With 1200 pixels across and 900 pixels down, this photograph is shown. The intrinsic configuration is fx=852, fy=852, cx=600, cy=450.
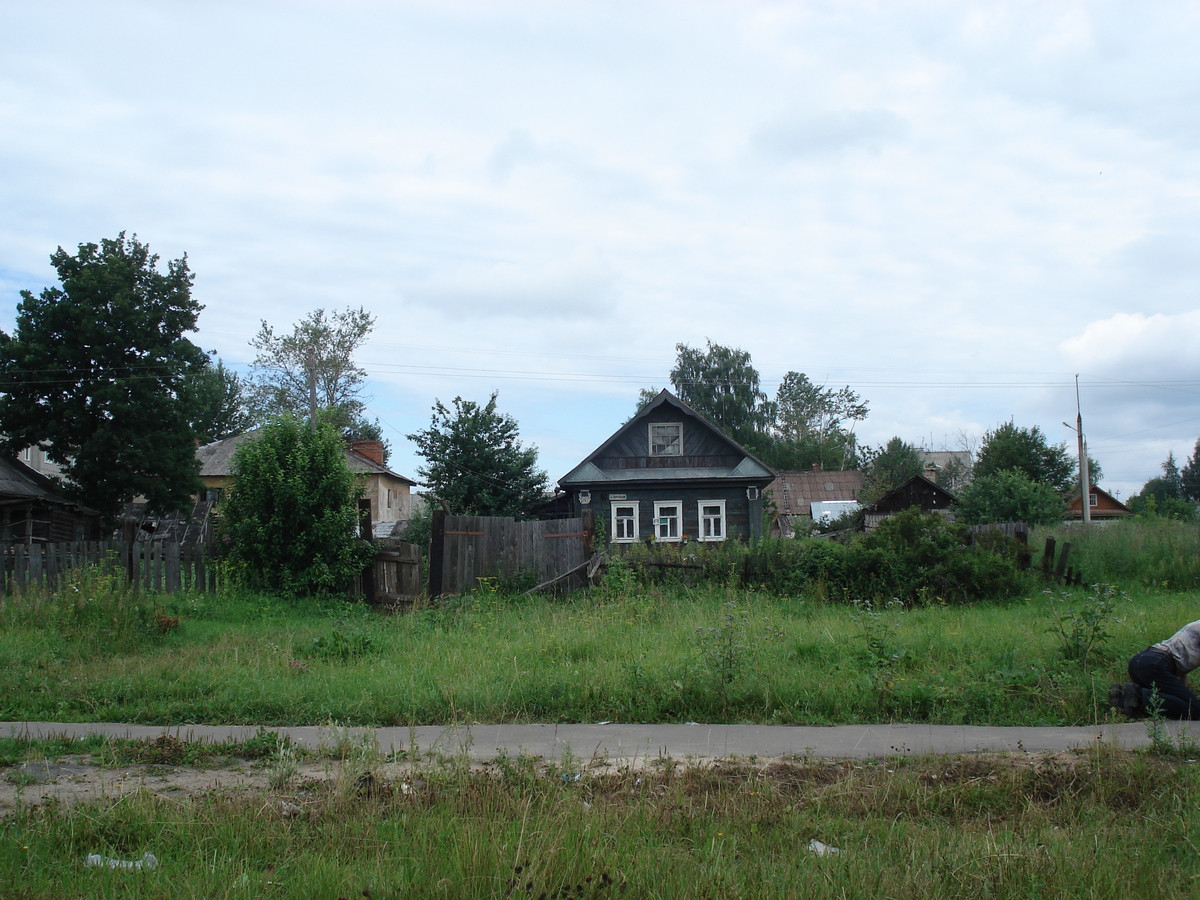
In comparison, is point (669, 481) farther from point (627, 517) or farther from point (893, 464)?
point (893, 464)

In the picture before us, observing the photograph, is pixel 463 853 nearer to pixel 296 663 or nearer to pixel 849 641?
pixel 296 663

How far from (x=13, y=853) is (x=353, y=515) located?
11.5 meters

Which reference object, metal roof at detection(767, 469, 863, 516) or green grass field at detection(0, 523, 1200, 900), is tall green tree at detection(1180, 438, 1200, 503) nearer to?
metal roof at detection(767, 469, 863, 516)

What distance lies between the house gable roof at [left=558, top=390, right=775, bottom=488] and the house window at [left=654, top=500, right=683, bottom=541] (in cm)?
106

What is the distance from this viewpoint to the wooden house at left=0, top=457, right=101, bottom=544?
970 inches

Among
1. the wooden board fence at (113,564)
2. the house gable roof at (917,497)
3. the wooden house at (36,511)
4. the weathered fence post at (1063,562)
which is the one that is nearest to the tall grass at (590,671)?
the wooden board fence at (113,564)

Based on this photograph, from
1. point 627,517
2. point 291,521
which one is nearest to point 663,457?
point 627,517

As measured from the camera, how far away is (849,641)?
9578 millimetres

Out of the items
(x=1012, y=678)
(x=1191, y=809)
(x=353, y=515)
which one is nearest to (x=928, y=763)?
(x=1191, y=809)

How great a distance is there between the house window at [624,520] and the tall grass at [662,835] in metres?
26.1

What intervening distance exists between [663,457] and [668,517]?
2.25 metres

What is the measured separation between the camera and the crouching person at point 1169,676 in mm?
6898

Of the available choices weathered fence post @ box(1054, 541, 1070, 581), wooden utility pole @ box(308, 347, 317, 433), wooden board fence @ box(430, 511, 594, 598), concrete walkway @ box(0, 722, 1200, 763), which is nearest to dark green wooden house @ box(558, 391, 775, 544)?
weathered fence post @ box(1054, 541, 1070, 581)

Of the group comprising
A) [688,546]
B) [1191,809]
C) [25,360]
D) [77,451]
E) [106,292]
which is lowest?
[1191,809]
